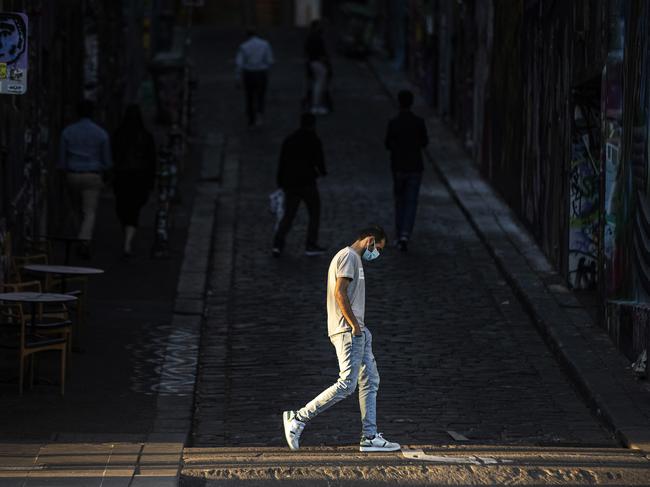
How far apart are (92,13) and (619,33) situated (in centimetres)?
1171

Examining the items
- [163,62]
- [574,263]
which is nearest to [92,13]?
[163,62]

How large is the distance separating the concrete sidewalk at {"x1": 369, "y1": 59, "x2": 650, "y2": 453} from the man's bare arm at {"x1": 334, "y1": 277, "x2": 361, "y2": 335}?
2005mm

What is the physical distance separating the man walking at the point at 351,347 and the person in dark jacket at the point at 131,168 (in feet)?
26.7

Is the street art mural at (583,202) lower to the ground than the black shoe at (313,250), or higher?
higher

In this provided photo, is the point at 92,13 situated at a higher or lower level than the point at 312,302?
higher

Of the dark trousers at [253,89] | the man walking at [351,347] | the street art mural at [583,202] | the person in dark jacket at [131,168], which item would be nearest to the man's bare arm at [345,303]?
the man walking at [351,347]

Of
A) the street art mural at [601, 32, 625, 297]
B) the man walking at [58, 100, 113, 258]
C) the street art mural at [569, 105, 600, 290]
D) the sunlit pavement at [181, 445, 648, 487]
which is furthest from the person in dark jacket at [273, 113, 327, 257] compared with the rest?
the sunlit pavement at [181, 445, 648, 487]

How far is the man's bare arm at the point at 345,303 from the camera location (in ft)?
36.8

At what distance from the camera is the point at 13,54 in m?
12.7

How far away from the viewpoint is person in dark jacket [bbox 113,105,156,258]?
1919 centimetres

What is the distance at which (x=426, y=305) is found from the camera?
16.9 meters

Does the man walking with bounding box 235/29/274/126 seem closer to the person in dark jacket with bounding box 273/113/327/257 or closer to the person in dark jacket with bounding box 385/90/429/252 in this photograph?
the person in dark jacket with bounding box 385/90/429/252

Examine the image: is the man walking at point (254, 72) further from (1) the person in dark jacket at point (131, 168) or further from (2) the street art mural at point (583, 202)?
(2) the street art mural at point (583, 202)

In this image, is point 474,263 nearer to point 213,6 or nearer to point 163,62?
point 163,62
